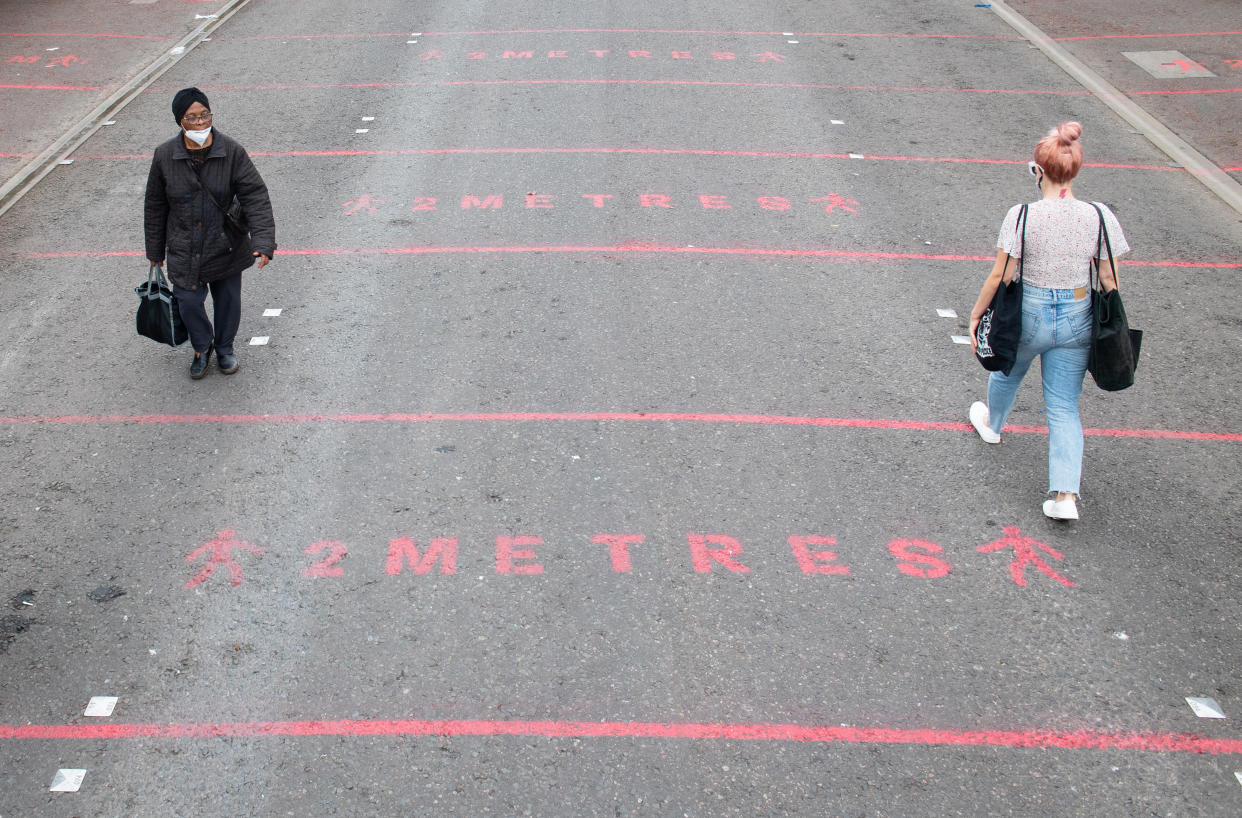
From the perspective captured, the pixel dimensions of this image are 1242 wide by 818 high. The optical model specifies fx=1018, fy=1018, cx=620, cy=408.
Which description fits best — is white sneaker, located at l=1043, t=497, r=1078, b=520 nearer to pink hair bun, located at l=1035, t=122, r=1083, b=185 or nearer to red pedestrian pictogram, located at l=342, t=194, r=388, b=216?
pink hair bun, located at l=1035, t=122, r=1083, b=185

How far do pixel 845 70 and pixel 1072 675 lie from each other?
A: 1048cm

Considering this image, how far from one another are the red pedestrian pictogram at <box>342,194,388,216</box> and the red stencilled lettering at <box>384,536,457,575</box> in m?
4.73

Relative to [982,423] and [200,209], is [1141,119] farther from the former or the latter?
[200,209]

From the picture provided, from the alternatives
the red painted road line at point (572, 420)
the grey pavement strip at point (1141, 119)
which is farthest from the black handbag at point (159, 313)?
the grey pavement strip at point (1141, 119)

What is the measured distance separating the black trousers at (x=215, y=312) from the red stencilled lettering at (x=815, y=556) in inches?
150

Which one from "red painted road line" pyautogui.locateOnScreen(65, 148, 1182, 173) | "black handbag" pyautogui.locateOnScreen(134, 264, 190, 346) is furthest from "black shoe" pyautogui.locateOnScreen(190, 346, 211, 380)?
"red painted road line" pyautogui.locateOnScreen(65, 148, 1182, 173)

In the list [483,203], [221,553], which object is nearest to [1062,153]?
[221,553]

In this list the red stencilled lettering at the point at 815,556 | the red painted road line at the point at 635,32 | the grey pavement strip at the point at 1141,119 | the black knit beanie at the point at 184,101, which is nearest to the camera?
the red stencilled lettering at the point at 815,556

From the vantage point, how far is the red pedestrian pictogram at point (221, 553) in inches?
191

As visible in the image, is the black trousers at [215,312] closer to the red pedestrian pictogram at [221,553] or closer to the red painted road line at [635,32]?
the red pedestrian pictogram at [221,553]

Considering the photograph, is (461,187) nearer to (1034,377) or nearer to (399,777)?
(1034,377)

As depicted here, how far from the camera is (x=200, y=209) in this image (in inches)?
241

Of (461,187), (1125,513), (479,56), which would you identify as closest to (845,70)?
(479,56)

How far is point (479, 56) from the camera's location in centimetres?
1362
